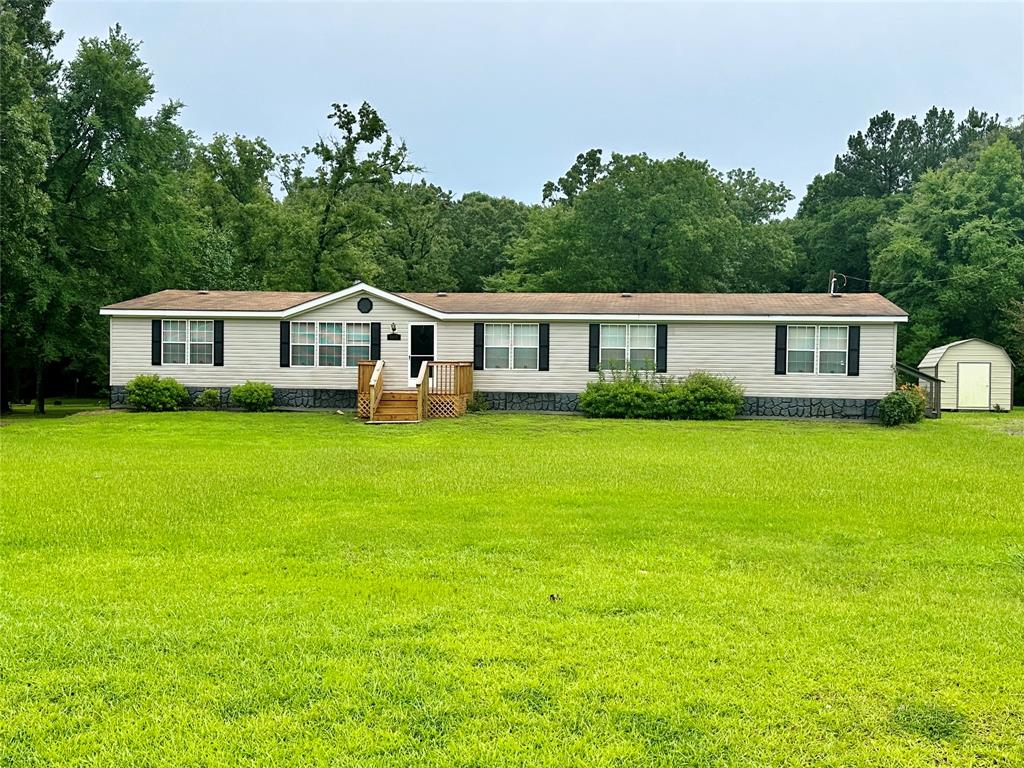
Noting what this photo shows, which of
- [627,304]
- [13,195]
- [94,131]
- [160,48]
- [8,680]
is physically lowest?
[8,680]

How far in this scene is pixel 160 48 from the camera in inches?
956

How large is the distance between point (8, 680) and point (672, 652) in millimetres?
3066

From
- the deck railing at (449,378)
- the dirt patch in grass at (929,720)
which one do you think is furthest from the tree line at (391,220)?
the dirt patch in grass at (929,720)

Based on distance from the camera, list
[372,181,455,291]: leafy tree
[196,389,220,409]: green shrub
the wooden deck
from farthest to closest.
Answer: [372,181,455,291]: leafy tree < [196,389,220,409]: green shrub < the wooden deck

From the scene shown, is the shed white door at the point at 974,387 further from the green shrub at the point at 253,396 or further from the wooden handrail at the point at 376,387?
the green shrub at the point at 253,396

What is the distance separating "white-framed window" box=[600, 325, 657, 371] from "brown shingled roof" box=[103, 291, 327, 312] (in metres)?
7.28

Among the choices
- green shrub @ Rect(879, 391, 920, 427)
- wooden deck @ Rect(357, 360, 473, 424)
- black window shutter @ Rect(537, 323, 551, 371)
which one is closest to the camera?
green shrub @ Rect(879, 391, 920, 427)

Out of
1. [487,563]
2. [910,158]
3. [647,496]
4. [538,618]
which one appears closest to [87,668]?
[538,618]

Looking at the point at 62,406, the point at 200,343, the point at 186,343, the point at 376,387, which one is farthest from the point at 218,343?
the point at 62,406

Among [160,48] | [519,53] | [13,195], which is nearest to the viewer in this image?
[13,195]

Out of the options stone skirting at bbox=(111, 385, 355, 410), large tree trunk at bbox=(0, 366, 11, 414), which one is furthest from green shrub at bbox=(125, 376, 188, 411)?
large tree trunk at bbox=(0, 366, 11, 414)

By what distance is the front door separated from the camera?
19984 millimetres

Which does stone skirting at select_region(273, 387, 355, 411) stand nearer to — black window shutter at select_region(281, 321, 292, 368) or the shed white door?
black window shutter at select_region(281, 321, 292, 368)

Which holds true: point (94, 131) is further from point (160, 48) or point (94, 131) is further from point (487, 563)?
point (487, 563)
